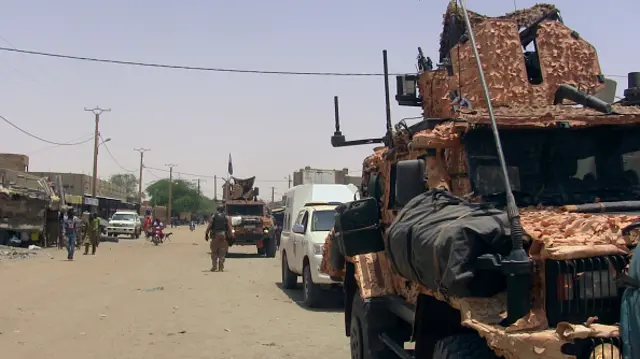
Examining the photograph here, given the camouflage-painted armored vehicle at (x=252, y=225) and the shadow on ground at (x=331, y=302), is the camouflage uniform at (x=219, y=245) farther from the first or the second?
the shadow on ground at (x=331, y=302)

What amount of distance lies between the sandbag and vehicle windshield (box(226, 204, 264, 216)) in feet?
77.3

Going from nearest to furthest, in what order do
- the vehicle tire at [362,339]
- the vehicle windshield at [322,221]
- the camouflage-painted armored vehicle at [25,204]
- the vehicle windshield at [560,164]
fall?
the vehicle windshield at [560,164] < the vehicle tire at [362,339] < the vehicle windshield at [322,221] < the camouflage-painted armored vehicle at [25,204]

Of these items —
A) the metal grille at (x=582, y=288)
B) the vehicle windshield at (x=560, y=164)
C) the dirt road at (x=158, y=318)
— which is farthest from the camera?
the dirt road at (x=158, y=318)

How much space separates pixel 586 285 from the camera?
→ 325cm

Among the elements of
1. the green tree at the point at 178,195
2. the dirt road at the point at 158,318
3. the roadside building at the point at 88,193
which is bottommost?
the dirt road at the point at 158,318

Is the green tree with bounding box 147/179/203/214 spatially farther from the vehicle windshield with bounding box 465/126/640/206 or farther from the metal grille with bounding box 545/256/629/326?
the metal grille with bounding box 545/256/629/326

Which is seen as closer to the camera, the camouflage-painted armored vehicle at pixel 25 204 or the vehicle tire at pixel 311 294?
the vehicle tire at pixel 311 294

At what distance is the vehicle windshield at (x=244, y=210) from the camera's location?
2780 centimetres

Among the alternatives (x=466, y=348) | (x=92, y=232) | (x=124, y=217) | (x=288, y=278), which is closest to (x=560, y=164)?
(x=466, y=348)

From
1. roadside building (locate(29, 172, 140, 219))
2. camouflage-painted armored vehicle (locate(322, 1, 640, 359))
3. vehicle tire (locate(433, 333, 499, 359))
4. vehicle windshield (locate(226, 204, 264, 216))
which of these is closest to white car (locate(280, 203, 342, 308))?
camouflage-painted armored vehicle (locate(322, 1, 640, 359))

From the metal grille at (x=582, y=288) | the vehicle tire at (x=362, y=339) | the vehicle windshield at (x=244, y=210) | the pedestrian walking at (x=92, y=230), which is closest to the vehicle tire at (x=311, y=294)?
the vehicle tire at (x=362, y=339)

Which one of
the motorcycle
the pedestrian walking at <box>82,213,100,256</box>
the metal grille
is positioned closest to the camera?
the metal grille

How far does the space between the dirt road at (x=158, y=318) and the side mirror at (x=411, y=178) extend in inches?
144

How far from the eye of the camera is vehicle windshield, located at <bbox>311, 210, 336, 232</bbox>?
43.2ft
